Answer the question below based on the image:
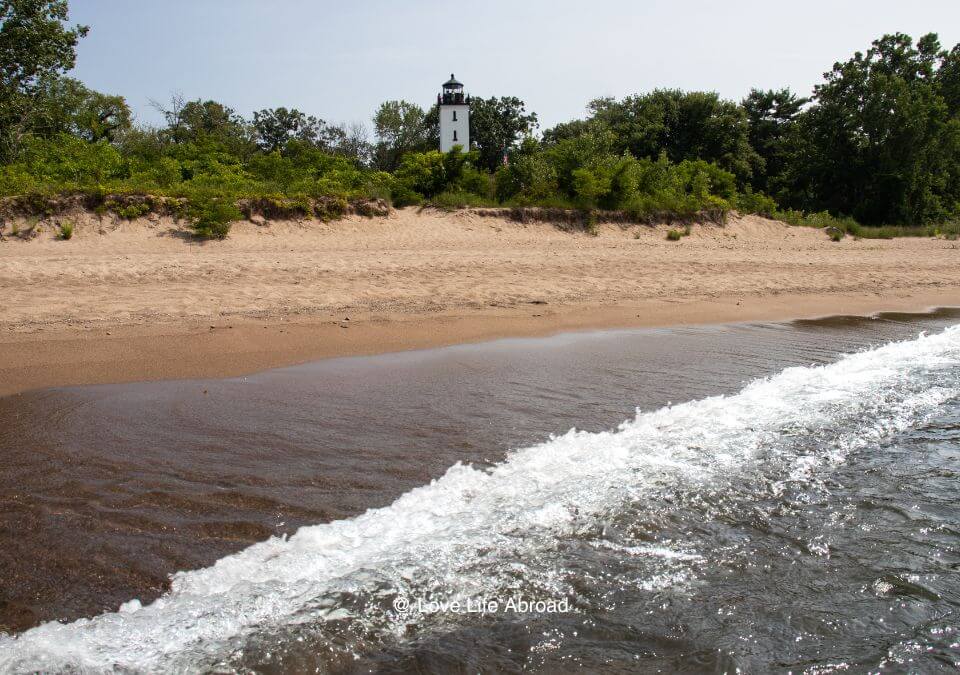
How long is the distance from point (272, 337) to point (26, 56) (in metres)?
13.3

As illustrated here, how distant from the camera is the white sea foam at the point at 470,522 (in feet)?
8.06

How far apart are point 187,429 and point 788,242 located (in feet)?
64.1

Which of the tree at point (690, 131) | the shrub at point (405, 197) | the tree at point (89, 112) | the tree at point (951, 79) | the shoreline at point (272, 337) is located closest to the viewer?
the shoreline at point (272, 337)

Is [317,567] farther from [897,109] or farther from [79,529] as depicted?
[897,109]

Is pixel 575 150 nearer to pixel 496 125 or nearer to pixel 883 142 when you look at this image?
pixel 883 142

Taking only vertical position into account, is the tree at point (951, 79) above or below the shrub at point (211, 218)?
above

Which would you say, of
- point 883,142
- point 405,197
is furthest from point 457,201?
point 883,142

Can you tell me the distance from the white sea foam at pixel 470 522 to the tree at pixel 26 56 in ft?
56.0

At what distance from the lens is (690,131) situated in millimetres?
35219

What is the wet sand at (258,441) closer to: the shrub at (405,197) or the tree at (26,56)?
the shrub at (405,197)

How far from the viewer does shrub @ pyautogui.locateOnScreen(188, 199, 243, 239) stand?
529 inches

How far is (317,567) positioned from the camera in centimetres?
295

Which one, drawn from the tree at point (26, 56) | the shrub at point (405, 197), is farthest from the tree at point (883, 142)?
the tree at point (26, 56)

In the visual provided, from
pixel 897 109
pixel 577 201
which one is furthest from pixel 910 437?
pixel 897 109
